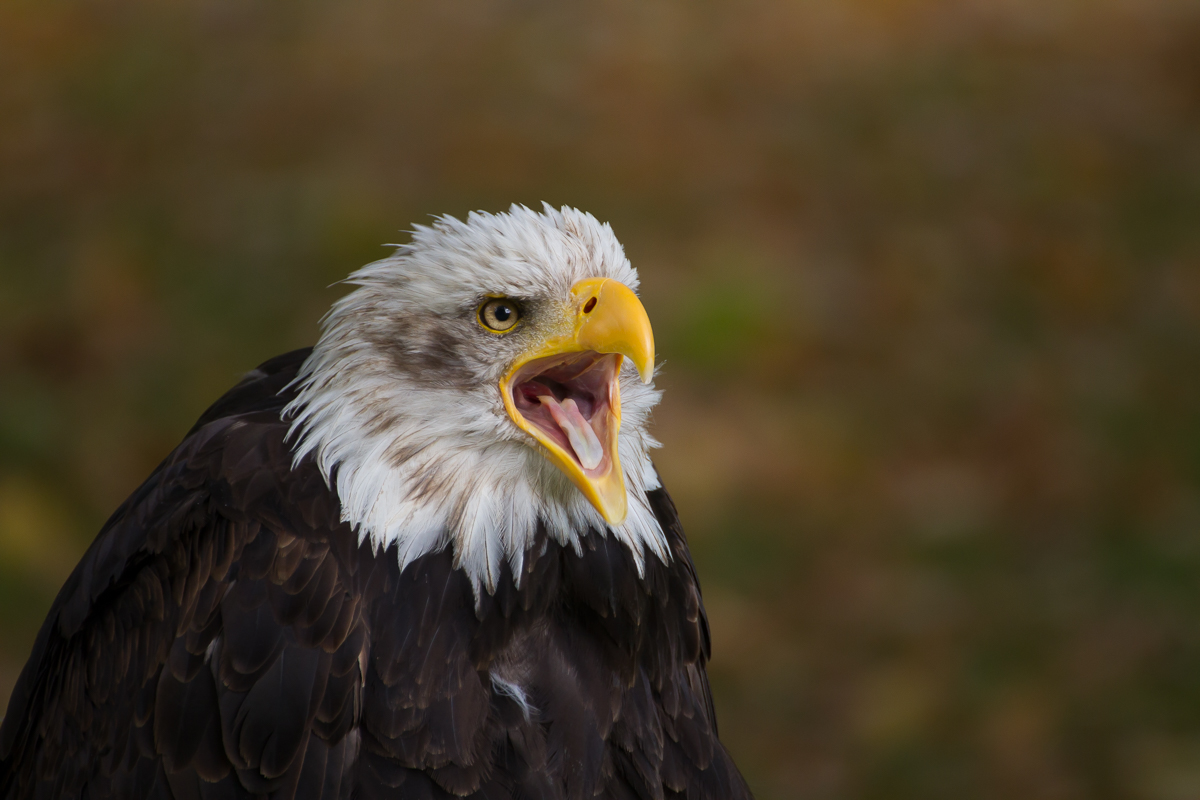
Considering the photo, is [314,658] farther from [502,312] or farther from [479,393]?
[502,312]

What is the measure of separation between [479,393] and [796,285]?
16.3 ft

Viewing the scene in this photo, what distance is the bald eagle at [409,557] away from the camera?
243 centimetres

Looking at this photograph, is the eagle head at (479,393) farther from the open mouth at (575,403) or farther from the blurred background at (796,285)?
the blurred background at (796,285)

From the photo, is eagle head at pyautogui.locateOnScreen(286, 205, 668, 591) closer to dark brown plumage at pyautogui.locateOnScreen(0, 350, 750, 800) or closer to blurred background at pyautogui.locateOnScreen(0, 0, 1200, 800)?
dark brown plumage at pyautogui.locateOnScreen(0, 350, 750, 800)

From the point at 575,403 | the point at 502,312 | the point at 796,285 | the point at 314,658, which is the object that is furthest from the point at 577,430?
the point at 796,285

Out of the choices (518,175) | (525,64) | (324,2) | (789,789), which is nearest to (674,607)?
(789,789)

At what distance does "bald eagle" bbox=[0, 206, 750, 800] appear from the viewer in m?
2.43

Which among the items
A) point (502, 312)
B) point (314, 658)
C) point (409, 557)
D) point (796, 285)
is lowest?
point (796, 285)

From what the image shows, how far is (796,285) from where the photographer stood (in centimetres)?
719

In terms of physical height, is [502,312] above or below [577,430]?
above

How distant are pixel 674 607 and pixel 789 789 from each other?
296cm

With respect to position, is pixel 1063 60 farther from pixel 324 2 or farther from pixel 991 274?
pixel 324 2

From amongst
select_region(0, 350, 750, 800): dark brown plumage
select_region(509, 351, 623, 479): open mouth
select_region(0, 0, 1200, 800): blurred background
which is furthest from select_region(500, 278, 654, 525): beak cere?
select_region(0, 0, 1200, 800): blurred background

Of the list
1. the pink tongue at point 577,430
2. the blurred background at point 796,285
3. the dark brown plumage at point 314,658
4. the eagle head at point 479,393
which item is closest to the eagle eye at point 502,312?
the eagle head at point 479,393
